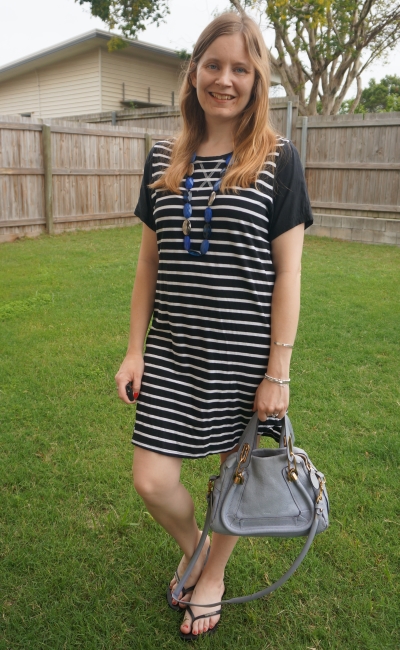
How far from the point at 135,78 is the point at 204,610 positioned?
2010 cm

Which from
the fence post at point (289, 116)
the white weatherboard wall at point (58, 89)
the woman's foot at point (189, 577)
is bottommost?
the woman's foot at point (189, 577)

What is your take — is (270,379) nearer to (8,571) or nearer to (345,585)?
(345,585)

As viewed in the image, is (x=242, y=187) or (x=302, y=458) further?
(x=302, y=458)

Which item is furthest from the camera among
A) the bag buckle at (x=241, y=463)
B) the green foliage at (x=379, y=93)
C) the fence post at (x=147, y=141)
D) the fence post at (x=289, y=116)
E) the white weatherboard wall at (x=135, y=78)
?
the green foliage at (x=379, y=93)

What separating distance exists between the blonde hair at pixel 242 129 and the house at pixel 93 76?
1772cm

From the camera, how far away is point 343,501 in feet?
8.62

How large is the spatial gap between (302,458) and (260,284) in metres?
0.53

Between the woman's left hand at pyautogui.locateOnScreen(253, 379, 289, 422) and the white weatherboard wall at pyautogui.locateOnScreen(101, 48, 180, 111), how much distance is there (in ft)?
61.9

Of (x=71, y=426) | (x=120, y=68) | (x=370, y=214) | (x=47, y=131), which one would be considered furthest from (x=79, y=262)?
(x=120, y=68)

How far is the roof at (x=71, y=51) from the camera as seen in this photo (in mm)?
17747

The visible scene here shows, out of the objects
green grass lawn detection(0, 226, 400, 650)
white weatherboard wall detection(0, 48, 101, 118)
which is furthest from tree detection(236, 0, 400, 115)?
green grass lawn detection(0, 226, 400, 650)

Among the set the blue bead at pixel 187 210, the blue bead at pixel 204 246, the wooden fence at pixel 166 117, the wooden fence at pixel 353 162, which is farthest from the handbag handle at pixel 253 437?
the wooden fence at pixel 353 162

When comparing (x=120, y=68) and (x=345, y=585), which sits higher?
(x=120, y=68)

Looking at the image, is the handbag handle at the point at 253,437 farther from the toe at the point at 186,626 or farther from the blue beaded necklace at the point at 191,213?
the toe at the point at 186,626
